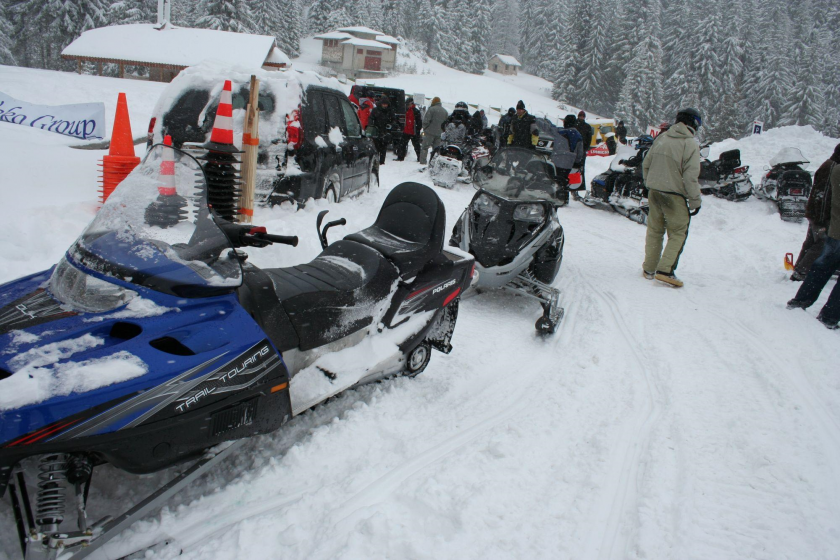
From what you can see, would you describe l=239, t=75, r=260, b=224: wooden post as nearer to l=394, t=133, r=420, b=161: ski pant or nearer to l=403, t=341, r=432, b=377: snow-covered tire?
l=403, t=341, r=432, b=377: snow-covered tire

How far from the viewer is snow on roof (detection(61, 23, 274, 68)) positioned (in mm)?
28062

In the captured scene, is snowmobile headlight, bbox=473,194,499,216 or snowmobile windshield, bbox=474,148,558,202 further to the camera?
snowmobile windshield, bbox=474,148,558,202

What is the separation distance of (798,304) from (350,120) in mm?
6099

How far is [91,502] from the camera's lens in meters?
2.17

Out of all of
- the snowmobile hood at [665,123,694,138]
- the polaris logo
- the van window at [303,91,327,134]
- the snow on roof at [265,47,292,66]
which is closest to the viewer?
the polaris logo

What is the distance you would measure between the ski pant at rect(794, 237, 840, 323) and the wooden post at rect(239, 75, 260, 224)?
18.6 feet

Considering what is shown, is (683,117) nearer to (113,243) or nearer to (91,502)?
(113,243)

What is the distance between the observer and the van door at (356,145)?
759cm

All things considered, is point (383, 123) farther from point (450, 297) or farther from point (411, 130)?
point (450, 297)

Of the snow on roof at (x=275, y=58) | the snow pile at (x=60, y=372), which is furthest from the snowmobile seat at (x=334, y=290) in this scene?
the snow on roof at (x=275, y=58)

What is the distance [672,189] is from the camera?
20.6 ft

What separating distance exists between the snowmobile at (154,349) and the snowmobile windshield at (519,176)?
3.03 meters

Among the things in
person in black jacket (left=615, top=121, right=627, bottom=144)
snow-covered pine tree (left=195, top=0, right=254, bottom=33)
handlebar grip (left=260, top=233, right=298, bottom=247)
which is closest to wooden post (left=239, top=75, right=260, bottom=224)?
handlebar grip (left=260, top=233, right=298, bottom=247)

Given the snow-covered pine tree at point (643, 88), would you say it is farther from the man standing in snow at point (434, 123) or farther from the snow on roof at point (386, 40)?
the man standing in snow at point (434, 123)
